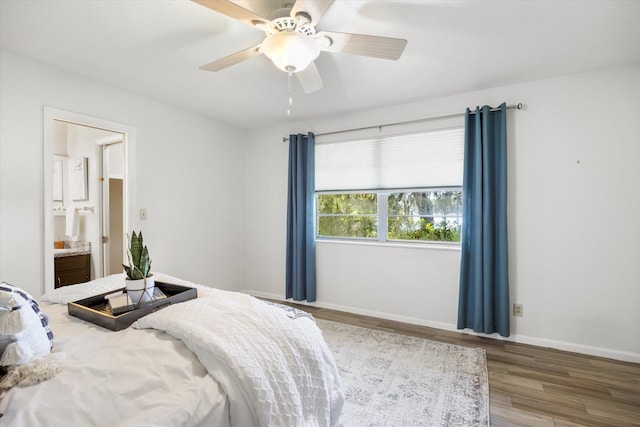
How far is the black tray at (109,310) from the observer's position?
129 cm

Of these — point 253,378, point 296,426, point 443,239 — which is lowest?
point 296,426

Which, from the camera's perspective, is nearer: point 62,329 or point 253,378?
point 253,378

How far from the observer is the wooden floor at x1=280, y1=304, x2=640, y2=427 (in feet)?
5.82

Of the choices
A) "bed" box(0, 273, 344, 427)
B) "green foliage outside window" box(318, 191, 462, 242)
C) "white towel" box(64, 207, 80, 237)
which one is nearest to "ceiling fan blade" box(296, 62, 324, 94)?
"bed" box(0, 273, 344, 427)

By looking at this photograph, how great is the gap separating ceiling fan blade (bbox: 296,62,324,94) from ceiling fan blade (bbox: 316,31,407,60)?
0.27m

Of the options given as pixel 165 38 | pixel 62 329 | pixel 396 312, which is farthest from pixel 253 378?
pixel 396 312

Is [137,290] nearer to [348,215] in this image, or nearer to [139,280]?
[139,280]

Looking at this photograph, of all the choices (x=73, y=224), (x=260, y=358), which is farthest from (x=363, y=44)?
(x=73, y=224)

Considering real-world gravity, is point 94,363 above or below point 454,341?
above

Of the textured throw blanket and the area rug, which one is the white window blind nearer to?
the area rug

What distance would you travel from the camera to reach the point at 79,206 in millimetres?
3703

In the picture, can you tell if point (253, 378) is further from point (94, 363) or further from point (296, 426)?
point (94, 363)

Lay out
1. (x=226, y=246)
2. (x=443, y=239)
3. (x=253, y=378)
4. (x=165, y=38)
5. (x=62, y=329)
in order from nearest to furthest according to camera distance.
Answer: (x=253, y=378), (x=62, y=329), (x=165, y=38), (x=443, y=239), (x=226, y=246)

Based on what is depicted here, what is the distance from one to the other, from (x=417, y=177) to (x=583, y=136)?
138cm
